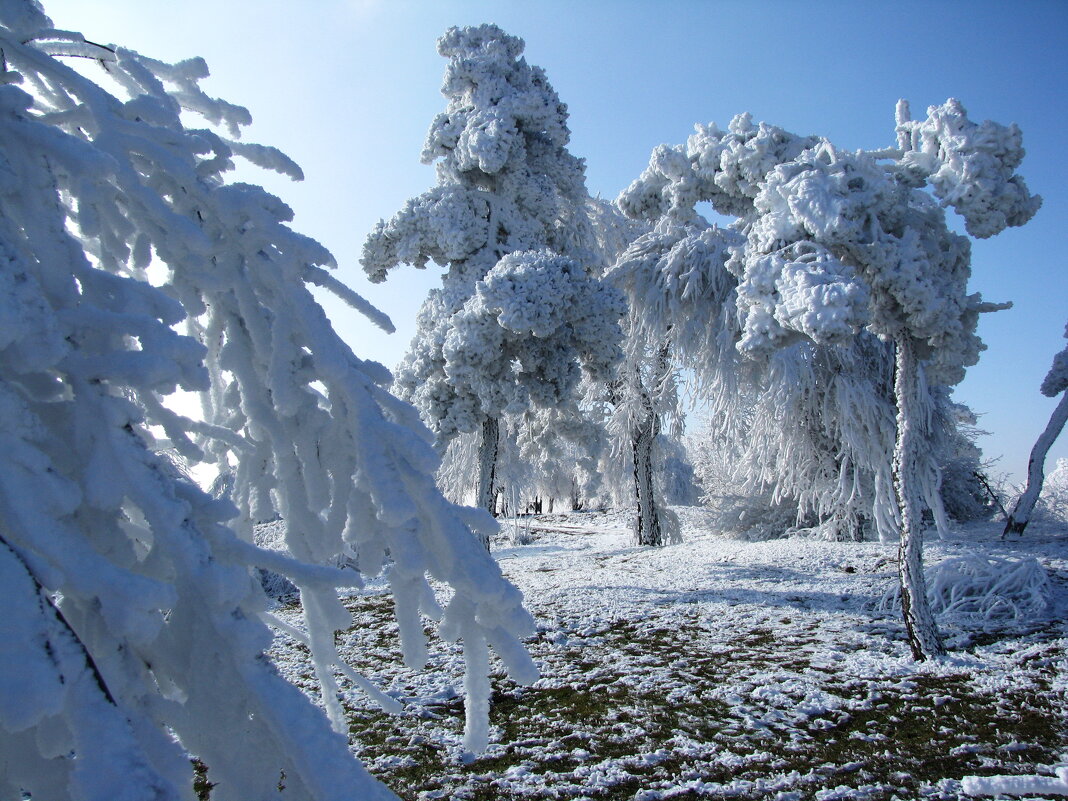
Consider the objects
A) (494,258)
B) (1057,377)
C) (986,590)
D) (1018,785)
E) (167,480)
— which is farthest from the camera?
(1057,377)

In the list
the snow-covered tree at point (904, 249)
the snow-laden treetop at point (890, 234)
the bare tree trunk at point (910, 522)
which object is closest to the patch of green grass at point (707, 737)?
the bare tree trunk at point (910, 522)

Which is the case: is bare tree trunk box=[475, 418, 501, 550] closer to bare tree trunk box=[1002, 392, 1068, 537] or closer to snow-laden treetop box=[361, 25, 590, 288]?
snow-laden treetop box=[361, 25, 590, 288]

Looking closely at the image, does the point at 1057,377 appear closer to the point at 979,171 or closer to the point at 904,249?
the point at 979,171

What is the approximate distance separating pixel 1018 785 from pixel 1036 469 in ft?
30.4

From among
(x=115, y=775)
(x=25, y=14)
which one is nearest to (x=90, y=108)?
(x=25, y=14)

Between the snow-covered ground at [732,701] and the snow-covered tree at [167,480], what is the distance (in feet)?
6.41

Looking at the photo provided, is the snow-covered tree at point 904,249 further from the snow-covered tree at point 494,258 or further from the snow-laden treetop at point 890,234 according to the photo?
the snow-covered tree at point 494,258

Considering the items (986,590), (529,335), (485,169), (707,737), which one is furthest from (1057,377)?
(707,737)

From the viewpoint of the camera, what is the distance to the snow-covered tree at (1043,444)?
9.59 metres

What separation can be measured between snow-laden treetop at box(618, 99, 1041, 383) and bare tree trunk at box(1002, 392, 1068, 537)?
6.23 metres

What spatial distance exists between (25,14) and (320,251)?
832 millimetres

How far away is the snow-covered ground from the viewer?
120 inches

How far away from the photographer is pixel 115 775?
75 centimetres

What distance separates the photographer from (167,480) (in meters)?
1.06
